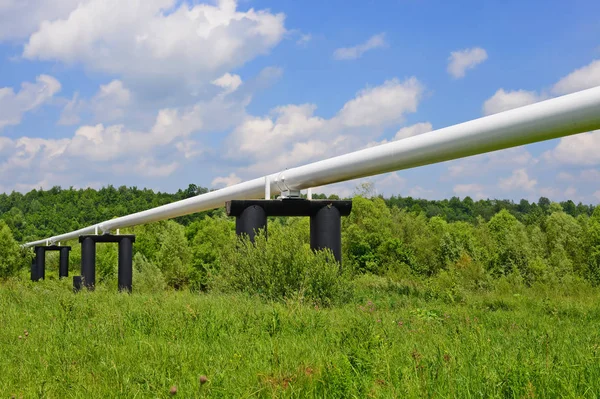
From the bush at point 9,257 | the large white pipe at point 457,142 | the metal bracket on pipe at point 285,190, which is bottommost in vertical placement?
the bush at point 9,257

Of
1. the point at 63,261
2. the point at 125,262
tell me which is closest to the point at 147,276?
the point at 63,261

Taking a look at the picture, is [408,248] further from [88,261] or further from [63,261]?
[88,261]

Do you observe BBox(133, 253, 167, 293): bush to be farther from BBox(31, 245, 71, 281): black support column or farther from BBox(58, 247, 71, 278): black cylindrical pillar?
BBox(58, 247, 71, 278): black cylindrical pillar

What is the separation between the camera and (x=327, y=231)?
1053 centimetres

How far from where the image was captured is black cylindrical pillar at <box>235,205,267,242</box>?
10453 millimetres

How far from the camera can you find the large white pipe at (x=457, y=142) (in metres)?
6.48

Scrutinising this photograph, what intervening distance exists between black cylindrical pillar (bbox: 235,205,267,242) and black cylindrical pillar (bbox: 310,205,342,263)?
3.29 ft

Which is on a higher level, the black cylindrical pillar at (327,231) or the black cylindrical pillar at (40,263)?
the black cylindrical pillar at (327,231)

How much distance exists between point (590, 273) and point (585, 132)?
4047cm

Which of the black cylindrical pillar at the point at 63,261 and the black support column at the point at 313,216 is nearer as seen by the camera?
the black support column at the point at 313,216

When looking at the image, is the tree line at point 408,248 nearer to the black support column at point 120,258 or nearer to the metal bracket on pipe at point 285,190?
the black support column at point 120,258

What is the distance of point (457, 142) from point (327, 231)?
344cm

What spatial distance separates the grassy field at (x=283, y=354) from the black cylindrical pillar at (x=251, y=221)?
258cm

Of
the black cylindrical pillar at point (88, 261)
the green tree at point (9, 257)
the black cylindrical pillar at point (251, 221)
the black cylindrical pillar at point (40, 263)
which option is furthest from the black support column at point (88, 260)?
the green tree at point (9, 257)
